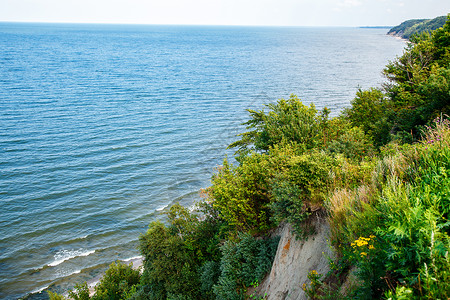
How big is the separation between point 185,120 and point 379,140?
95.6 ft

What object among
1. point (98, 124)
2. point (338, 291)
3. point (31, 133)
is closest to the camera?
point (338, 291)

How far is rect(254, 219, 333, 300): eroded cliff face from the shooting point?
8867 mm

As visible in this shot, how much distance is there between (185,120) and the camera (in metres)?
45.2

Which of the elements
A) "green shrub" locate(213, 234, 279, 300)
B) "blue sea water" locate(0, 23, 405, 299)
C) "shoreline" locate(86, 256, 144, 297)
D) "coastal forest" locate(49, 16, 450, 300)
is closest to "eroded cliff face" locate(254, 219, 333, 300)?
"coastal forest" locate(49, 16, 450, 300)

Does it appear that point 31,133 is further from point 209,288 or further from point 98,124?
point 209,288

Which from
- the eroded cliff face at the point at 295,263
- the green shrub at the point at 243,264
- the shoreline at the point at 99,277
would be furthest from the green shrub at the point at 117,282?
the eroded cliff face at the point at 295,263

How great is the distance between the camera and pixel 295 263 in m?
9.77

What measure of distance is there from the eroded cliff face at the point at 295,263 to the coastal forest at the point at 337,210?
39 centimetres

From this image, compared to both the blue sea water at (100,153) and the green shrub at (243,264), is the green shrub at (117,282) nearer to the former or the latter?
the blue sea water at (100,153)

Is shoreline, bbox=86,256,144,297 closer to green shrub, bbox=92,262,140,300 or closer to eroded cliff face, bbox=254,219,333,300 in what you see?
green shrub, bbox=92,262,140,300

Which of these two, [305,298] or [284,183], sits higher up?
[284,183]

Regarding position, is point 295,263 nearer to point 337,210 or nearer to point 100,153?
point 337,210

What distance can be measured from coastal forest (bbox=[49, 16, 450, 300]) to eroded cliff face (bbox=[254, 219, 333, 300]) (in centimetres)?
39

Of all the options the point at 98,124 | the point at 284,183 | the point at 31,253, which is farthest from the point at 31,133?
the point at 284,183
